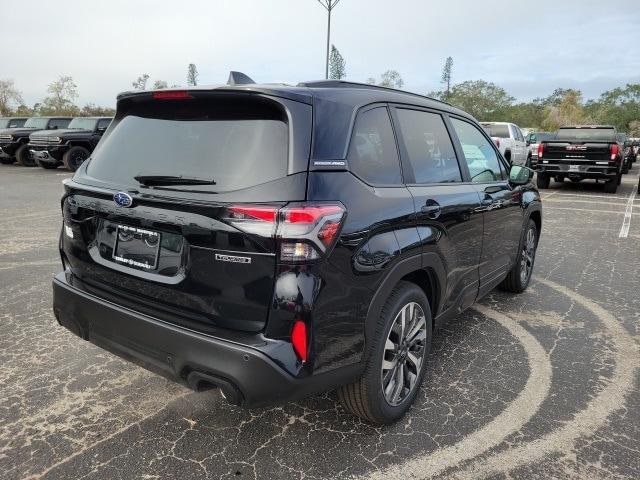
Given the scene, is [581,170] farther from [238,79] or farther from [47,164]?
[47,164]

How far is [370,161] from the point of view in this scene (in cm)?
251

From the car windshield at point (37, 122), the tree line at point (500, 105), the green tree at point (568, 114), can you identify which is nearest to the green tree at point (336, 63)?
the tree line at point (500, 105)

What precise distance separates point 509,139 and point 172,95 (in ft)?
52.7

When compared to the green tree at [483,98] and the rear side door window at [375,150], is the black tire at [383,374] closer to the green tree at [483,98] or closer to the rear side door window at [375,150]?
the rear side door window at [375,150]

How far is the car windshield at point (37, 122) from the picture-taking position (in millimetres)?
20255

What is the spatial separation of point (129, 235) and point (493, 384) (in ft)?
7.68

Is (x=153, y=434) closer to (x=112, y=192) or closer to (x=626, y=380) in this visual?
(x=112, y=192)

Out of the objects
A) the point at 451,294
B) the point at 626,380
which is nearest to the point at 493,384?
the point at 451,294

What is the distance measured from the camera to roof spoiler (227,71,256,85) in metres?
2.53

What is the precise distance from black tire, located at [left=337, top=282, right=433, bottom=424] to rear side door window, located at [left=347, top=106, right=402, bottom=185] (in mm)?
589

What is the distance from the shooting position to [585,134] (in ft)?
46.8

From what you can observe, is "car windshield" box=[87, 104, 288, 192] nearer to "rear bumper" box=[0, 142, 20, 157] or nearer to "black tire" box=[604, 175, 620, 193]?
"black tire" box=[604, 175, 620, 193]

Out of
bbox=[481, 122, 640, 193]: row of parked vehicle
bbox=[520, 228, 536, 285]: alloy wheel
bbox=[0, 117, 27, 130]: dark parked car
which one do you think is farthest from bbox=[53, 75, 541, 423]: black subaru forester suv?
bbox=[0, 117, 27, 130]: dark parked car

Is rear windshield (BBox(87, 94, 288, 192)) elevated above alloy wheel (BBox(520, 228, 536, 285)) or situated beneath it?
elevated above
